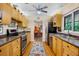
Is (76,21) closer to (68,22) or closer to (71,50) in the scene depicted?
(68,22)

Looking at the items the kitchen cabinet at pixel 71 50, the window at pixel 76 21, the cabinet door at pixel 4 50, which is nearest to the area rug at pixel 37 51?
the kitchen cabinet at pixel 71 50

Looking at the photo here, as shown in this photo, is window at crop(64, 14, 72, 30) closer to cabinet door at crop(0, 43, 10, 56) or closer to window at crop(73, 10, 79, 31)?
window at crop(73, 10, 79, 31)

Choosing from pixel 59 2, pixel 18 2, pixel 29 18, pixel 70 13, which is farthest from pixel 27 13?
pixel 70 13

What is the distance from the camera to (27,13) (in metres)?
2.55

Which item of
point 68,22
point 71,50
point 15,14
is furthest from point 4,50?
point 15,14

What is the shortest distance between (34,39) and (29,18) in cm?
47

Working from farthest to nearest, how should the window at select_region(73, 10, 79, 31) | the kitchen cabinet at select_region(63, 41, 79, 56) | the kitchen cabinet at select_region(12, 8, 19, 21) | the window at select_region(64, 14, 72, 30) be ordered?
the kitchen cabinet at select_region(12, 8, 19, 21) → the window at select_region(64, 14, 72, 30) → the window at select_region(73, 10, 79, 31) → the kitchen cabinet at select_region(63, 41, 79, 56)

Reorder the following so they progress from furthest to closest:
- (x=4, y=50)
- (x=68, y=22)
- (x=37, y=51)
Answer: (x=37, y=51) → (x=68, y=22) → (x=4, y=50)

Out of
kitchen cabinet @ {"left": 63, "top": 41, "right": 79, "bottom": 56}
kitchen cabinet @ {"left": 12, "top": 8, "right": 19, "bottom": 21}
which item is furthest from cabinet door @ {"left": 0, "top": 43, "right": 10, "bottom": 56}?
kitchen cabinet @ {"left": 12, "top": 8, "right": 19, "bottom": 21}

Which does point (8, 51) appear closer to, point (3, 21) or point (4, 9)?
point (3, 21)

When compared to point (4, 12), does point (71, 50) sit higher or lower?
lower

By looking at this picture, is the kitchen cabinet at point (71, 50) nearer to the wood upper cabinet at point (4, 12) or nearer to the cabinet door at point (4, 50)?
the cabinet door at point (4, 50)

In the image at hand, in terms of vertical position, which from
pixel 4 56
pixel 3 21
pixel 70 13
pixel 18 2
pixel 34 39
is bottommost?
pixel 4 56

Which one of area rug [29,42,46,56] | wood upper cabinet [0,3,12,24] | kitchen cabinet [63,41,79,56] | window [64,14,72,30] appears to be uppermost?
wood upper cabinet [0,3,12,24]
